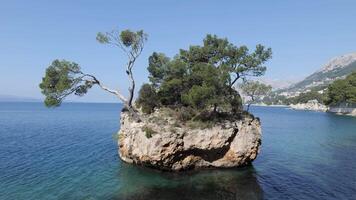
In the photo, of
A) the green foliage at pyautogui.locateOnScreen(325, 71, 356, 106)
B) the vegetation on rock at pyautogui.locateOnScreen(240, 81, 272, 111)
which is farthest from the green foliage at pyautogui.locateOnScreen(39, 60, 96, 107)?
the green foliage at pyautogui.locateOnScreen(325, 71, 356, 106)

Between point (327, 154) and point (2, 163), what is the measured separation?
4691 cm

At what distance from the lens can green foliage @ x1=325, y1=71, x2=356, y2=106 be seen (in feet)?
465

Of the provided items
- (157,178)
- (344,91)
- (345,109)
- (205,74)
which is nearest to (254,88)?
(205,74)

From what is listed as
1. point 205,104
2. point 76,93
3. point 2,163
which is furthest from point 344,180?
point 2,163

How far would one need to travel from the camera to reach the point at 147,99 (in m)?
44.6

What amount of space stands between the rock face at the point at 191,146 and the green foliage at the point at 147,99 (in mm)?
6222

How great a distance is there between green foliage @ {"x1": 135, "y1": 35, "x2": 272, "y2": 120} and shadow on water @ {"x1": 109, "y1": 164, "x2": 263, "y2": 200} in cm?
862

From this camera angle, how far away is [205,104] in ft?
125

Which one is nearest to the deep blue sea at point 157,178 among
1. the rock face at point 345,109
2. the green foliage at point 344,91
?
the green foliage at point 344,91

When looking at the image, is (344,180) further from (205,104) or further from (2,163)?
(2,163)

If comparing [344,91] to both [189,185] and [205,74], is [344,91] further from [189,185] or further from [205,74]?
[189,185]

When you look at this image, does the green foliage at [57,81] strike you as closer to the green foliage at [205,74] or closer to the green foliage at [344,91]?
the green foliage at [205,74]

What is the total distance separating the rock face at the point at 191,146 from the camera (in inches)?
1323

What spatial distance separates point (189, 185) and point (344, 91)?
14560 cm
